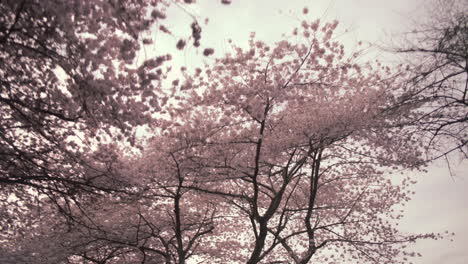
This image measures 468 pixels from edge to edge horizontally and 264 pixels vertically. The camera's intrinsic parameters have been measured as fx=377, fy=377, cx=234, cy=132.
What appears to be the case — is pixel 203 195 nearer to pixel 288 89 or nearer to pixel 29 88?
pixel 288 89

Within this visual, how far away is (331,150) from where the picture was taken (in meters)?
16.4

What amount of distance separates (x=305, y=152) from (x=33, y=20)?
11.5 m

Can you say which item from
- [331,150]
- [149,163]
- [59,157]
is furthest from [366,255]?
[59,157]

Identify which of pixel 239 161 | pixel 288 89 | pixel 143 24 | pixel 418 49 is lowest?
pixel 143 24

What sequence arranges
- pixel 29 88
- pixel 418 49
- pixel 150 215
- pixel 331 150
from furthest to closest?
pixel 150 215 → pixel 331 150 → pixel 418 49 → pixel 29 88

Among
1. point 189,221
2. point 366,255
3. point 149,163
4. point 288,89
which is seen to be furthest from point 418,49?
point 189,221

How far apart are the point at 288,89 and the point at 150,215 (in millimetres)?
11728

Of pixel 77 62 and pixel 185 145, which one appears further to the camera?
pixel 185 145

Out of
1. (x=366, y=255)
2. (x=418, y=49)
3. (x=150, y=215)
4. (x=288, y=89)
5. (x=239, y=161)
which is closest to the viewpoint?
(x=418, y=49)

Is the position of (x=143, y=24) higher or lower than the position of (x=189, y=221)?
lower

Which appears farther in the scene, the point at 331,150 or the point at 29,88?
the point at 331,150

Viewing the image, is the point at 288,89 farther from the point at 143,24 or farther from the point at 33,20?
the point at 33,20

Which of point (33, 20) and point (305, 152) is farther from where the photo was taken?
point (305, 152)

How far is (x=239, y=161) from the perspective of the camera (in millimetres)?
14641
